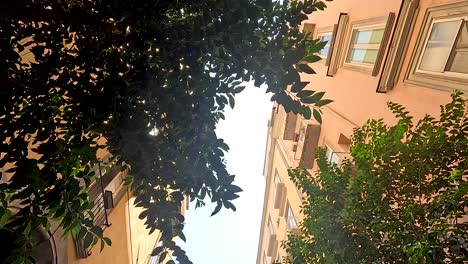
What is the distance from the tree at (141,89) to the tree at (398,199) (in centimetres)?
151

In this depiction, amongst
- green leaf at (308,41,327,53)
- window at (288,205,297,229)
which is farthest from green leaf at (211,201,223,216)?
window at (288,205,297,229)

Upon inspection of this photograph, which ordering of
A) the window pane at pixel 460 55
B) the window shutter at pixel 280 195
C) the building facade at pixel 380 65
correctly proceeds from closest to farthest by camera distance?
1. the window pane at pixel 460 55
2. the building facade at pixel 380 65
3. the window shutter at pixel 280 195

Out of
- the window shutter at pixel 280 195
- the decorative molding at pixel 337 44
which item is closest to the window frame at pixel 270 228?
the window shutter at pixel 280 195

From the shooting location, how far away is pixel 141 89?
1.67 m

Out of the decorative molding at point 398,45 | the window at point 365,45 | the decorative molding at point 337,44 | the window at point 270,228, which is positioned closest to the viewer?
the decorative molding at point 398,45

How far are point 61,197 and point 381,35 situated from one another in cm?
698

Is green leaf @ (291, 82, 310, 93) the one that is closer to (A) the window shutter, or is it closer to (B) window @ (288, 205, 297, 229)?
(B) window @ (288, 205, 297, 229)

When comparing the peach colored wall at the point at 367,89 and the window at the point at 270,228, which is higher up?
the peach colored wall at the point at 367,89

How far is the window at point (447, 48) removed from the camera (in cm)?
433

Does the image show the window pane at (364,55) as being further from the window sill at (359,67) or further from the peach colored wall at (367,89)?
the peach colored wall at (367,89)

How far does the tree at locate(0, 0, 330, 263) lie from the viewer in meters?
1.60

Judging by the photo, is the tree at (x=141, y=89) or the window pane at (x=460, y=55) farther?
the window pane at (x=460, y=55)

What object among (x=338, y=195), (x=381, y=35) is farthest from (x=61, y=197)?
(x=381, y=35)

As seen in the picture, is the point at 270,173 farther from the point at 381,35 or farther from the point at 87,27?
the point at 87,27
